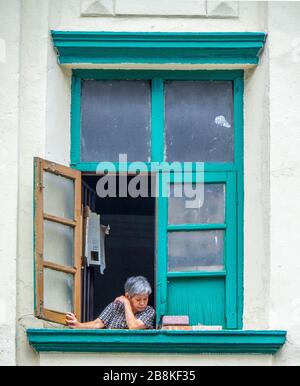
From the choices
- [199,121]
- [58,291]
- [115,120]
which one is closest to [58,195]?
[58,291]

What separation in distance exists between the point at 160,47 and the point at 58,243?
172 cm

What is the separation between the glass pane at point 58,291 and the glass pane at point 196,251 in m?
0.83

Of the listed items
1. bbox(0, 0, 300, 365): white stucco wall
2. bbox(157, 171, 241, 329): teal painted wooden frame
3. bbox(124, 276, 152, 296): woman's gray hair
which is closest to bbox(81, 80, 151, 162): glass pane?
bbox(0, 0, 300, 365): white stucco wall

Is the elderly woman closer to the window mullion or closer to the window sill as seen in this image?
the window sill

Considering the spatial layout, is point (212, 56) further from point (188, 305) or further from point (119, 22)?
point (188, 305)

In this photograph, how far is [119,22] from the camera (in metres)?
14.6

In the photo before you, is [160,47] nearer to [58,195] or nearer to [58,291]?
[58,195]

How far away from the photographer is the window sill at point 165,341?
44.9ft

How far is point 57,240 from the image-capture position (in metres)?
14.2

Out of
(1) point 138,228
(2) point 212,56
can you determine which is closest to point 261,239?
(2) point 212,56

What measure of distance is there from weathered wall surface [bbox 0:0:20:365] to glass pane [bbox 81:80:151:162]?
770 mm

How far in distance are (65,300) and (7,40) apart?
80.3 inches

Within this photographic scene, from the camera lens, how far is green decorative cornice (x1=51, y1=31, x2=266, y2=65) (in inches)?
570
